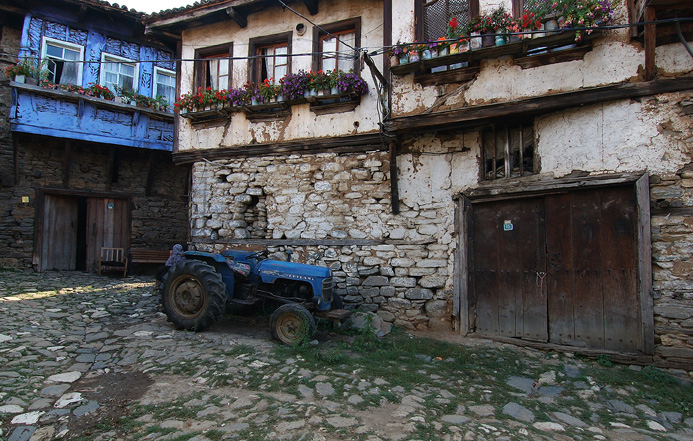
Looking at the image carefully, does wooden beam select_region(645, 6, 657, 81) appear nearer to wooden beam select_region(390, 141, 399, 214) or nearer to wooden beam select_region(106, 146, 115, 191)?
wooden beam select_region(390, 141, 399, 214)

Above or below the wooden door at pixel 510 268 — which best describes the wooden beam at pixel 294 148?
above

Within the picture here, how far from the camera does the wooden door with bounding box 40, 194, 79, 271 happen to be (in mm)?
10570

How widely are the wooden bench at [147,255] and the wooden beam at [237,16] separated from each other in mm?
6312

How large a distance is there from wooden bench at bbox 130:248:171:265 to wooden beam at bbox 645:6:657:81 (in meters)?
10.9

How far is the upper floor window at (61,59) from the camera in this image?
393 inches

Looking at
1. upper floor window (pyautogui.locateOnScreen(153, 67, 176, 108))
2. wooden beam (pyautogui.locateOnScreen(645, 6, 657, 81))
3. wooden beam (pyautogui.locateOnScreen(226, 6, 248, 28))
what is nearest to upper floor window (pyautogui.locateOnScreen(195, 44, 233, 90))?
wooden beam (pyautogui.locateOnScreen(226, 6, 248, 28))

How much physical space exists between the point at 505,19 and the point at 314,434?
18.7 feet

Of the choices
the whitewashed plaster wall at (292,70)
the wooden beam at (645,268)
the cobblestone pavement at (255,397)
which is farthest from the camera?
the whitewashed plaster wall at (292,70)

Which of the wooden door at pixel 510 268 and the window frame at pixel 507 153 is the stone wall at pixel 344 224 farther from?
the window frame at pixel 507 153

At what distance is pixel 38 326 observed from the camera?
536 cm

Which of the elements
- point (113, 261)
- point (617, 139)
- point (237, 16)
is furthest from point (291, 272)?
point (113, 261)

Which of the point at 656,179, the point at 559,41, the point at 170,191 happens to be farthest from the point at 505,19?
the point at 170,191

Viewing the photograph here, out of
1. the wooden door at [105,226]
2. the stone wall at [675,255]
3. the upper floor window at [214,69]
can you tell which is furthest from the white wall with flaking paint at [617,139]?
the wooden door at [105,226]

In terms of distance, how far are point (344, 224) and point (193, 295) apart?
2.79m
